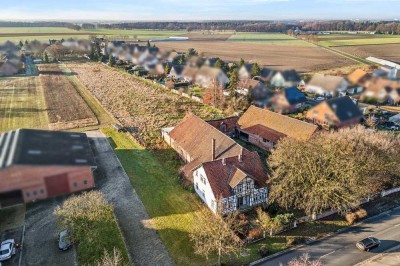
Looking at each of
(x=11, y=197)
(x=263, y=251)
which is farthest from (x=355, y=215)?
(x=11, y=197)

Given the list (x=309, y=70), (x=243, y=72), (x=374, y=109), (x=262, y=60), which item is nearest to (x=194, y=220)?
(x=374, y=109)

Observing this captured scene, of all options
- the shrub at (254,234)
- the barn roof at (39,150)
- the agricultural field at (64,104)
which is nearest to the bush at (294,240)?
the shrub at (254,234)

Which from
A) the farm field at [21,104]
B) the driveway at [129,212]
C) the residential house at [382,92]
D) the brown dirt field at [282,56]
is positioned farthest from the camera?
the brown dirt field at [282,56]

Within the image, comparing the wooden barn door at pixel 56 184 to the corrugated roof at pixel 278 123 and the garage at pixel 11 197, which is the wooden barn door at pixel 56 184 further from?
the corrugated roof at pixel 278 123

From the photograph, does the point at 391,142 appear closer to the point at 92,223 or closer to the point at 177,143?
the point at 177,143

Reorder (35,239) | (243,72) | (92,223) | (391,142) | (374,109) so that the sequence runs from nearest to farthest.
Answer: (92,223) → (35,239) → (391,142) → (374,109) → (243,72)

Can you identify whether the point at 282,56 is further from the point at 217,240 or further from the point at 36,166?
the point at 36,166
